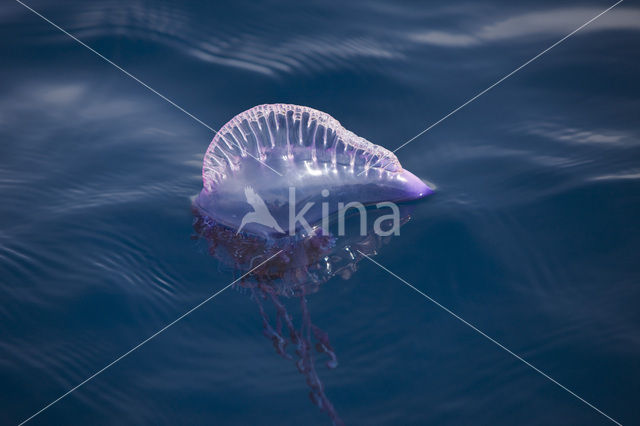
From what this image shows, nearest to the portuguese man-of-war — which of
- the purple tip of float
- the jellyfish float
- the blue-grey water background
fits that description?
the jellyfish float

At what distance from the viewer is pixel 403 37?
460 centimetres

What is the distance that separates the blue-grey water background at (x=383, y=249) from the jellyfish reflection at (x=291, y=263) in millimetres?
67

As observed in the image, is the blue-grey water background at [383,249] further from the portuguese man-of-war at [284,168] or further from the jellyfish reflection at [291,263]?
the portuguese man-of-war at [284,168]

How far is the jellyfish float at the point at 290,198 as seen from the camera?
3.08m

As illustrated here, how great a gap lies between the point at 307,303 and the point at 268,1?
2.84 m

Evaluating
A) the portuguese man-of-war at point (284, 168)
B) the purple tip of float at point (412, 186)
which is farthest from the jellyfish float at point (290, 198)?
the purple tip of float at point (412, 186)

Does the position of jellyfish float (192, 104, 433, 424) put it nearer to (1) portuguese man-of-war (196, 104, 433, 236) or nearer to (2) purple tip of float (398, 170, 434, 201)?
(1) portuguese man-of-war (196, 104, 433, 236)

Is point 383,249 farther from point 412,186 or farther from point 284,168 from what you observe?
point 284,168

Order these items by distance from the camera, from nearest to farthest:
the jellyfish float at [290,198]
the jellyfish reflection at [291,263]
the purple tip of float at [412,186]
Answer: the jellyfish reflection at [291,263]
the jellyfish float at [290,198]
the purple tip of float at [412,186]

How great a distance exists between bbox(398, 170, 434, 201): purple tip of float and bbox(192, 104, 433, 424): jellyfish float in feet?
0.35

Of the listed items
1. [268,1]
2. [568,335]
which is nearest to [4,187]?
[268,1]

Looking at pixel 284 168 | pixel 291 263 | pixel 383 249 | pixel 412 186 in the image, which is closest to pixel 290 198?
pixel 284 168

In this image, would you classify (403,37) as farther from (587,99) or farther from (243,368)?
(243,368)

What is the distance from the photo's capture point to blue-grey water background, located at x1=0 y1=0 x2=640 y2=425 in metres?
2.66
